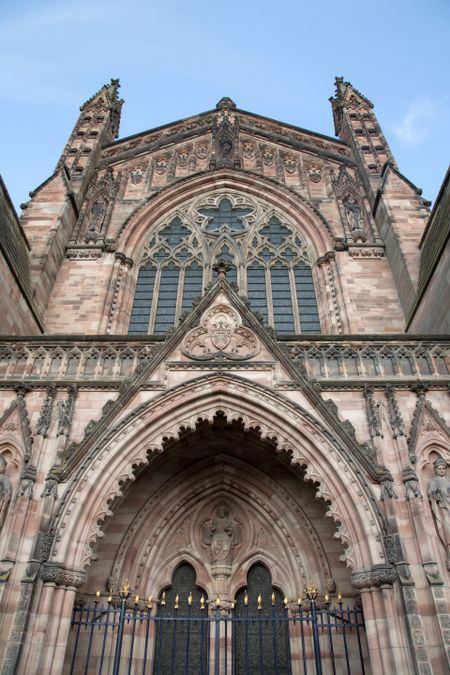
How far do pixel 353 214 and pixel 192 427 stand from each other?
10402 millimetres

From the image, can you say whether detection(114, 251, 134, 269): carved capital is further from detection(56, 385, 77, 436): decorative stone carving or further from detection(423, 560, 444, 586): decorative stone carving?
detection(423, 560, 444, 586): decorative stone carving

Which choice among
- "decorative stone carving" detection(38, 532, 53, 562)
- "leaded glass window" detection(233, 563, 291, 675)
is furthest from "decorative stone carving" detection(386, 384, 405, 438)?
"decorative stone carving" detection(38, 532, 53, 562)

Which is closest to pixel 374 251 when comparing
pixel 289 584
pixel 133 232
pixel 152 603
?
pixel 133 232

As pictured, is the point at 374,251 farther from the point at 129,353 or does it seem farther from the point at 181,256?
the point at 129,353

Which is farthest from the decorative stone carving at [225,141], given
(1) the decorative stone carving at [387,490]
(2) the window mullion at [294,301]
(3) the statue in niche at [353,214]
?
(1) the decorative stone carving at [387,490]

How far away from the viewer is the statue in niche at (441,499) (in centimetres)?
748

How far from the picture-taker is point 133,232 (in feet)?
53.0

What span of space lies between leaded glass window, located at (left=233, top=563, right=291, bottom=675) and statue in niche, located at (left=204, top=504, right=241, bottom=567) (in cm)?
61

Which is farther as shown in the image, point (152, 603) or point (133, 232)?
point (133, 232)

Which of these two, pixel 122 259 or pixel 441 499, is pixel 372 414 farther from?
pixel 122 259

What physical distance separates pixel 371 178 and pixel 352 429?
11013 millimetres

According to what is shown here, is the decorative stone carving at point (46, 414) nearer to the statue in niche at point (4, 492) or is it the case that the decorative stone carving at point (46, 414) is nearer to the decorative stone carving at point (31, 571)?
the statue in niche at point (4, 492)

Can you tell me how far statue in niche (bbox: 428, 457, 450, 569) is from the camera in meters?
7.48

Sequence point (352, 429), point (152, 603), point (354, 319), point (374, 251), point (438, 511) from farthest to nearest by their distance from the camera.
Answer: point (374, 251) < point (354, 319) < point (152, 603) < point (352, 429) < point (438, 511)
